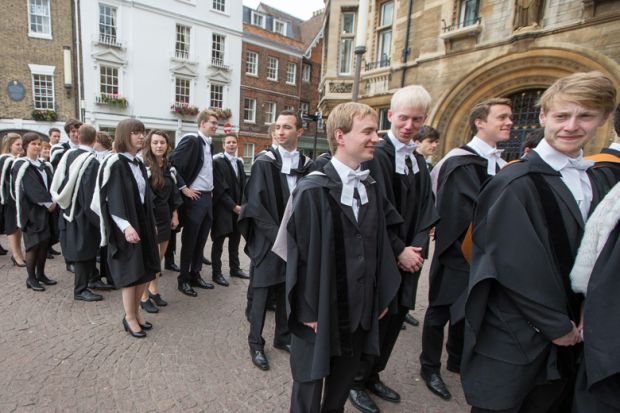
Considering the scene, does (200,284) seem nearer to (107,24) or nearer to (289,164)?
(289,164)

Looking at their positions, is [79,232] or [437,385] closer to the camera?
[437,385]

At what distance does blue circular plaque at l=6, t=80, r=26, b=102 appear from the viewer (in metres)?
16.7

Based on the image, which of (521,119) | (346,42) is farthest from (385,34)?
(521,119)

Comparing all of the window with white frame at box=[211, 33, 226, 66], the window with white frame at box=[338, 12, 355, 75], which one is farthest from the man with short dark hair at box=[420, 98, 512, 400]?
the window with white frame at box=[211, 33, 226, 66]

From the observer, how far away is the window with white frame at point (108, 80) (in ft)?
61.0

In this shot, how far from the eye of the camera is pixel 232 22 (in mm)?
22781

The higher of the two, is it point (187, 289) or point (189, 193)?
point (189, 193)

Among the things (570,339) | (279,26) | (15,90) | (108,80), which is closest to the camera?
(570,339)

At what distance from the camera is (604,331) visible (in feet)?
4.50

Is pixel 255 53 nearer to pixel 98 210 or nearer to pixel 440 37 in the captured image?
pixel 440 37

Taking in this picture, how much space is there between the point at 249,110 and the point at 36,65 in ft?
40.8

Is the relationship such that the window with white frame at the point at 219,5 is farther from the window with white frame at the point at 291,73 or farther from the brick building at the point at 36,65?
the brick building at the point at 36,65

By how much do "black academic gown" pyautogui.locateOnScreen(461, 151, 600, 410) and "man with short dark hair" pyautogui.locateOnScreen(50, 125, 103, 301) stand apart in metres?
4.14

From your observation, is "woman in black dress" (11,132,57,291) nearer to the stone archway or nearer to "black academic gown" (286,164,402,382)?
"black academic gown" (286,164,402,382)
